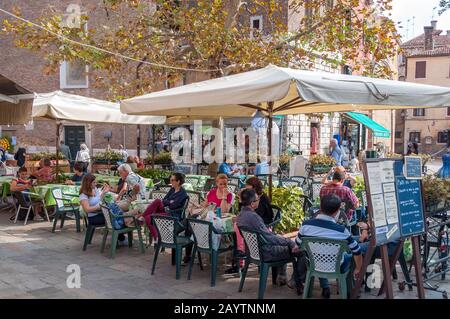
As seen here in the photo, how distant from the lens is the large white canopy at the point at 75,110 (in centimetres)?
945

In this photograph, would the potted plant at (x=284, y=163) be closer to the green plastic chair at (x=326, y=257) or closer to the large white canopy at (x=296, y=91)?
the large white canopy at (x=296, y=91)

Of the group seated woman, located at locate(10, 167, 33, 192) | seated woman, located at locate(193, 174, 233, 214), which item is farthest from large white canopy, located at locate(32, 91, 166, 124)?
seated woman, located at locate(193, 174, 233, 214)

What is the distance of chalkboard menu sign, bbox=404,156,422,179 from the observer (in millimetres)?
5077

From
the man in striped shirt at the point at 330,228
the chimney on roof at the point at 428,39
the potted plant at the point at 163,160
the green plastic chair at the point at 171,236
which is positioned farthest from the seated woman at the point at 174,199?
the chimney on roof at the point at 428,39

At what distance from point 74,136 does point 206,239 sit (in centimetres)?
2334

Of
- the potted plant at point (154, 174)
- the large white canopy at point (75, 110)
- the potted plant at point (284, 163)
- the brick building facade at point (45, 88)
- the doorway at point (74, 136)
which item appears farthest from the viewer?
the doorway at point (74, 136)

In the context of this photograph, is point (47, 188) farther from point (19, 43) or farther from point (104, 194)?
point (19, 43)

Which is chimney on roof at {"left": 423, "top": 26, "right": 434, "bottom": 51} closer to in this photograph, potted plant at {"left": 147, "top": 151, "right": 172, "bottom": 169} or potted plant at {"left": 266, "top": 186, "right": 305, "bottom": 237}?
potted plant at {"left": 147, "top": 151, "right": 172, "bottom": 169}

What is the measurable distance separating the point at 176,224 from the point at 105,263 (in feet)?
5.04

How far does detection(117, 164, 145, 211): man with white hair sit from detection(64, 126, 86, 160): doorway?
19.6m

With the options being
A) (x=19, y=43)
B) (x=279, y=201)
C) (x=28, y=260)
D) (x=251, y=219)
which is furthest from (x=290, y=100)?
(x=19, y=43)

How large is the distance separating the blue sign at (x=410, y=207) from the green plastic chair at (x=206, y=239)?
2.09 metres

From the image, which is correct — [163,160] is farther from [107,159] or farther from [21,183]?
[21,183]

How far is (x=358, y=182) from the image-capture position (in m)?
9.51
